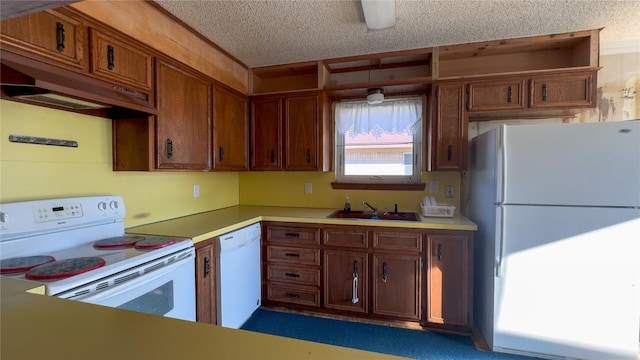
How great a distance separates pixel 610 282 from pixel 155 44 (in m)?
3.39

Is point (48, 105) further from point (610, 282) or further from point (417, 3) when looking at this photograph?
point (610, 282)

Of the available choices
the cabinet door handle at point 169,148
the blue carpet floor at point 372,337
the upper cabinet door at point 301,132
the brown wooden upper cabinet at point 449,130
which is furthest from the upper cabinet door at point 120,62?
the brown wooden upper cabinet at point 449,130

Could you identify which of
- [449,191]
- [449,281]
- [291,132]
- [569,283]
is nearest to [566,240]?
[569,283]

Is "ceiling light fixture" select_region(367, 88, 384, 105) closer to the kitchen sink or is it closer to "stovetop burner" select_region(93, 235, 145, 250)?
the kitchen sink

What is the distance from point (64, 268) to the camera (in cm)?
119

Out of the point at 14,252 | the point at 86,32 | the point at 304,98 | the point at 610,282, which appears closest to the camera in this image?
the point at 14,252

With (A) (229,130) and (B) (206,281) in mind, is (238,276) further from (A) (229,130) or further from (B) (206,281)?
(A) (229,130)

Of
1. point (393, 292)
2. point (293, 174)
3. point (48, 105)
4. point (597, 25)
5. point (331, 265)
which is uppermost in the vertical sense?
point (597, 25)

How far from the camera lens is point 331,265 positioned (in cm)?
246

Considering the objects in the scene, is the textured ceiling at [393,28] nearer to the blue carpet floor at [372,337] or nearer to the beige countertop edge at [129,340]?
the beige countertop edge at [129,340]

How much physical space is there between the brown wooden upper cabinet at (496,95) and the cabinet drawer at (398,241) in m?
1.22

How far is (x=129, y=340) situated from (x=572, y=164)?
2.46m

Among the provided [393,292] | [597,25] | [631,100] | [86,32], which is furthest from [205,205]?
[631,100]

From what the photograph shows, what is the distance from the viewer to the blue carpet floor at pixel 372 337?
2.04 meters
